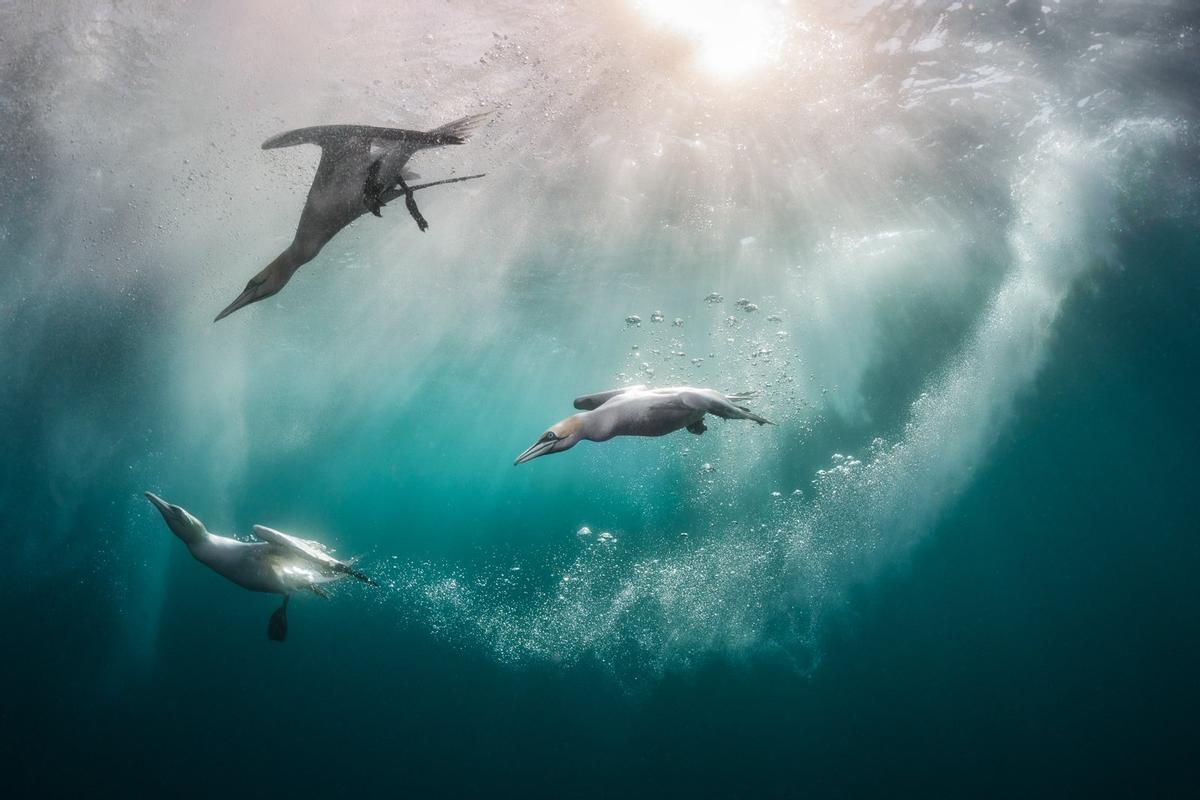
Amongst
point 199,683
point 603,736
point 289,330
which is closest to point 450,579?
point 199,683

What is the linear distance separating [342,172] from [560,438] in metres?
1.12

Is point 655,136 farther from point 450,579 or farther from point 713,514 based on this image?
point 450,579

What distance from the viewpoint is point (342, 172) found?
1677 mm

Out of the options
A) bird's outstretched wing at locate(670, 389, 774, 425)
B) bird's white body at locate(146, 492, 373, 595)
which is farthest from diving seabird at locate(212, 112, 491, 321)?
Result: bird's white body at locate(146, 492, 373, 595)

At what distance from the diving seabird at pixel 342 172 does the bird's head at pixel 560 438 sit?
78cm

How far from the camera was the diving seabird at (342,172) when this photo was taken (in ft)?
5.22

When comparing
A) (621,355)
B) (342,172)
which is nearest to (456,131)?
(342,172)

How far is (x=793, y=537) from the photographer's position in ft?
109

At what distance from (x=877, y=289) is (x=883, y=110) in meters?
12.3

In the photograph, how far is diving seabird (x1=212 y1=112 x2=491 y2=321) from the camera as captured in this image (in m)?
1.59

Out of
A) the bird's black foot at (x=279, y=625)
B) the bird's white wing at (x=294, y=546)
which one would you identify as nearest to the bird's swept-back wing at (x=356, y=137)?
the bird's white wing at (x=294, y=546)

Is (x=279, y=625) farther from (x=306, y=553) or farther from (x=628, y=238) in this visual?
(x=628, y=238)

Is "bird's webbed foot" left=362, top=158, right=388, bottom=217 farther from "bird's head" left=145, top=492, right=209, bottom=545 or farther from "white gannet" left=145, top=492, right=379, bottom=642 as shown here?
"bird's head" left=145, top=492, right=209, bottom=545

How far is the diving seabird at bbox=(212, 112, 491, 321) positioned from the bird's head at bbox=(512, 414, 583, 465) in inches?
30.7
